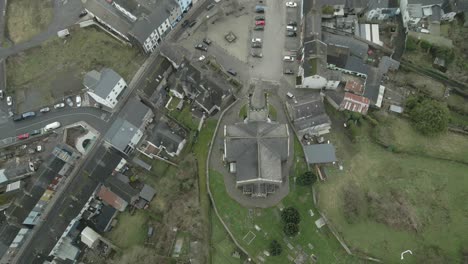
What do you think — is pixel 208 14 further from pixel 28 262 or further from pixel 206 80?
pixel 28 262

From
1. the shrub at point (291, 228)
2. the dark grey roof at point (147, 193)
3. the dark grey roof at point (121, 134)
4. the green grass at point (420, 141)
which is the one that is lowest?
the dark grey roof at point (147, 193)

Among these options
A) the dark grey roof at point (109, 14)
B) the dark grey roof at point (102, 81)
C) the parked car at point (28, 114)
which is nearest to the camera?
the dark grey roof at point (102, 81)

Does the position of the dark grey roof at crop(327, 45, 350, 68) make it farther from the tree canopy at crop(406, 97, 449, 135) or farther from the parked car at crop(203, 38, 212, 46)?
the parked car at crop(203, 38, 212, 46)

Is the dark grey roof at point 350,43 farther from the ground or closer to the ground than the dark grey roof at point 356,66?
farther from the ground

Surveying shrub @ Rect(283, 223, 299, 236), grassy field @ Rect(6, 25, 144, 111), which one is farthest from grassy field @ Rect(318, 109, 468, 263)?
grassy field @ Rect(6, 25, 144, 111)

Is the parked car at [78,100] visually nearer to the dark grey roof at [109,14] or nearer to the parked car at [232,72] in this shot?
the dark grey roof at [109,14]

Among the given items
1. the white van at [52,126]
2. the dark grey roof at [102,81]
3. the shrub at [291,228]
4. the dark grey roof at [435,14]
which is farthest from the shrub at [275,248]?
the dark grey roof at [435,14]
